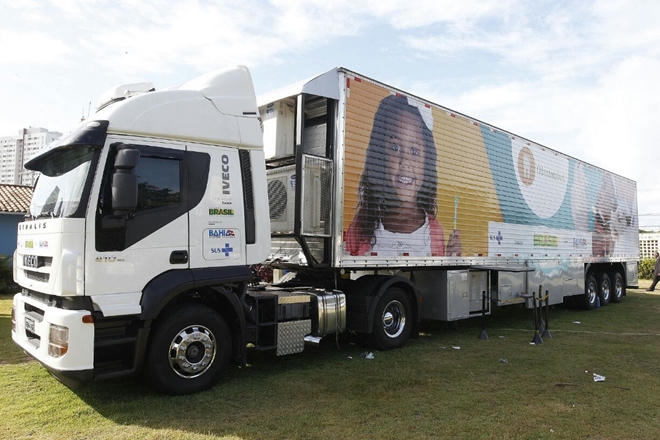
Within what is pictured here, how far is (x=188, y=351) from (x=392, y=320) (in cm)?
353

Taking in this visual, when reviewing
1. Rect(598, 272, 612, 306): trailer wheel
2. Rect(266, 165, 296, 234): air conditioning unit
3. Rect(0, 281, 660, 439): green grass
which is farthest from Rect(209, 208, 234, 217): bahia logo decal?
Rect(598, 272, 612, 306): trailer wheel

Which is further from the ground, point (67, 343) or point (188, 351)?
point (67, 343)

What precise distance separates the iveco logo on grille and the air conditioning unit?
9.51 feet

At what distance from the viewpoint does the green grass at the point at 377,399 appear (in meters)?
4.45

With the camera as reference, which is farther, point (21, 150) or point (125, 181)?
point (21, 150)

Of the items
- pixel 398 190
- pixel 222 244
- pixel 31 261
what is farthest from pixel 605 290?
pixel 31 261

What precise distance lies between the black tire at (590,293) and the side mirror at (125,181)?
41.0 feet

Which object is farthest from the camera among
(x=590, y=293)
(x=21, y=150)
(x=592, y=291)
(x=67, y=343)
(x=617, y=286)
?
(x=617, y=286)

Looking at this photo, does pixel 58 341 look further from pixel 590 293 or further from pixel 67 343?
pixel 590 293

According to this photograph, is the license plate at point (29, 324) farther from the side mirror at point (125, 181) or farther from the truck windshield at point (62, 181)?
the side mirror at point (125, 181)

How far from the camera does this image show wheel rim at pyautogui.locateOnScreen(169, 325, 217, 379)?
5.21m

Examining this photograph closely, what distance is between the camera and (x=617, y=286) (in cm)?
1560

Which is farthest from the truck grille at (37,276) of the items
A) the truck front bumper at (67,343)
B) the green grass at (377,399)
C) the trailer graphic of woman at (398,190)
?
the trailer graphic of woman at (398,190)

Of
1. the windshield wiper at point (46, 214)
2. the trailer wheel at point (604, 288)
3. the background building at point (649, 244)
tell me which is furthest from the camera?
the background building at point (649, 244)
